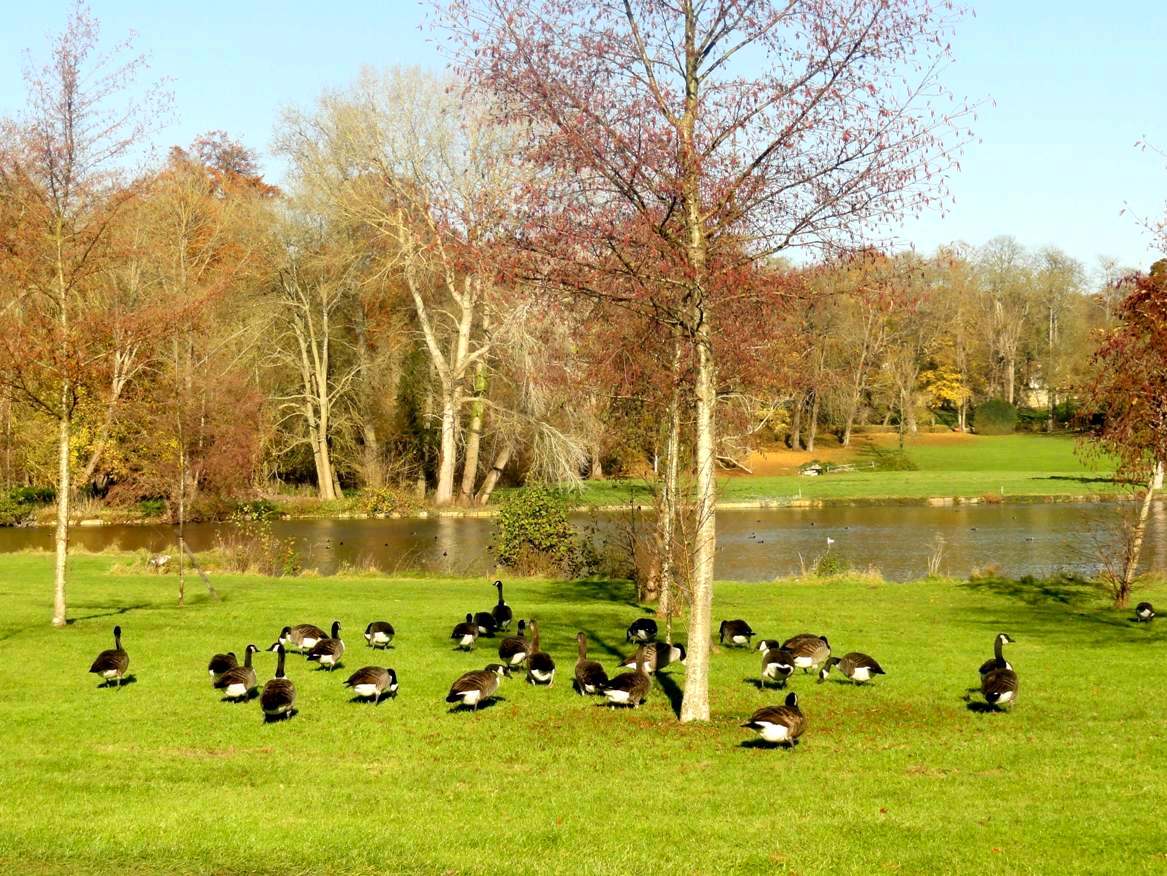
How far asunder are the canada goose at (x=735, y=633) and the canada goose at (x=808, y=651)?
8.70 ft

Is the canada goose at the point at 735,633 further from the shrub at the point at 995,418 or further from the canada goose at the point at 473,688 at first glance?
the shrub at the point at 995,418

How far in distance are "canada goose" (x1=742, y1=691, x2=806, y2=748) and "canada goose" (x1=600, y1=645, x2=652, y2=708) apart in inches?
105

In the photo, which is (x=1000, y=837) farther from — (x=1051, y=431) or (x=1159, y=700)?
(x=1051, y=431)

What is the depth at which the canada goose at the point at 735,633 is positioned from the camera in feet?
72.1

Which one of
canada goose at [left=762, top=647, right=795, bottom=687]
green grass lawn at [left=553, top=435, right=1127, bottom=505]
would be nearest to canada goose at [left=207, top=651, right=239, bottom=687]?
canada goose at [left=762, top=647, right=795, bottom=687]

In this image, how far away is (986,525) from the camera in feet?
188

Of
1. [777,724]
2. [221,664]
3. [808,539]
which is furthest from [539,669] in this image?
[808,539]

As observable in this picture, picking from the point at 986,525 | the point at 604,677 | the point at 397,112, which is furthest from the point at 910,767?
the point at 397,112

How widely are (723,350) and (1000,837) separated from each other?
924 cm

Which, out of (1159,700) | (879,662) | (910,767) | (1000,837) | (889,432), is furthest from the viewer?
(889,432)

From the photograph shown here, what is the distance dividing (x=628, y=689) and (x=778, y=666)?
2.55 metres

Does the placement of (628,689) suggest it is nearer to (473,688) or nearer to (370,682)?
(473,688)

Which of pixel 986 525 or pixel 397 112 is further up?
pixel 397 112

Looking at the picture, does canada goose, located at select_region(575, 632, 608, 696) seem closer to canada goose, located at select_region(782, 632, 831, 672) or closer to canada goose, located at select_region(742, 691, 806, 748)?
canada goose, located at select_region(782, 632, 831, 672)
